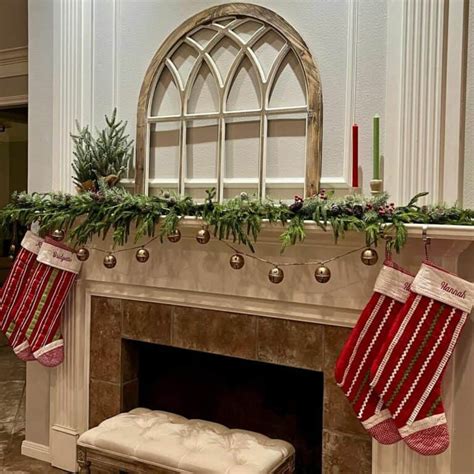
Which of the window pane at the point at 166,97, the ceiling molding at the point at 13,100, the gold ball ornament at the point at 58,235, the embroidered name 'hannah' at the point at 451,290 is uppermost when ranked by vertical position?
the ceiling molding at the point at 13,100

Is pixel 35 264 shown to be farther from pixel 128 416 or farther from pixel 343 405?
pixel 343 405

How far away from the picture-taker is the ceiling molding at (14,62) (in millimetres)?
3862

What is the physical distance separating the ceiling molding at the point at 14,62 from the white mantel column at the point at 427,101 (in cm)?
273

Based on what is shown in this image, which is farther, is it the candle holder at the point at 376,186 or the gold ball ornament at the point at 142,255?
the gold ball ornament at the point at 142,255

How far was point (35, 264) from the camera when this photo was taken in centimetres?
274

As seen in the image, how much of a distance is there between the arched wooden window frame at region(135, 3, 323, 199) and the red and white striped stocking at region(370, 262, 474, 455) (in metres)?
0.62

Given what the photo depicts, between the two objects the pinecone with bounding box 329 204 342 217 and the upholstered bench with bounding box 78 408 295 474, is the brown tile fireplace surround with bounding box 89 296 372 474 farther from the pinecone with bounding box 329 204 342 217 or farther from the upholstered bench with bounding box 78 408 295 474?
the pinecone with bounding box 329 204 342 217

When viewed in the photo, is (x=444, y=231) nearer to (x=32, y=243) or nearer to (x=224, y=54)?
(x=224, y=54)

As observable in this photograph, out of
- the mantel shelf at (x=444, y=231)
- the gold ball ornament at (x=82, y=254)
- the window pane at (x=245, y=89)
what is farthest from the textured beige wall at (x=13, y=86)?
the mantel shelf at (x=444, y=231)

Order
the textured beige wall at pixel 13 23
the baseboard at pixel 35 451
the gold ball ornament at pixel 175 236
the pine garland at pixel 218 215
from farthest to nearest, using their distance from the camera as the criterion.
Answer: the textured beige wall at pixel 13 23 → the baseboard at pixel 35 451 → the gold ball ornament at pixel 175 236 → the pine garland at pixel 218 215

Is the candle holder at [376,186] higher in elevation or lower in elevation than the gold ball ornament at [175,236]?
higher

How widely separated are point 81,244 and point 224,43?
43.2 inches

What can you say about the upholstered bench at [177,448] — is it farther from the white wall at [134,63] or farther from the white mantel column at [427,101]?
the white mantel column at [427,101]

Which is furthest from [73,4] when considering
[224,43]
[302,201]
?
[302,201]
